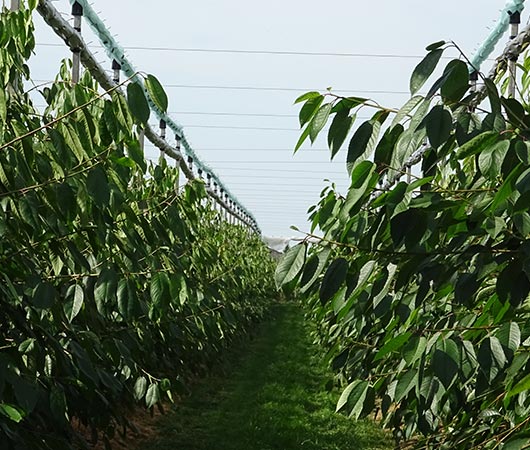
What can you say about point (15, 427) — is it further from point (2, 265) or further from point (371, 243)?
point (371, 243)

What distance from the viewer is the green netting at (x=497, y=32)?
3760mm

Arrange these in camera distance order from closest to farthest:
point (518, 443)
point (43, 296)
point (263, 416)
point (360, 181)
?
point (360, 181) < point (518, 443) < point (43, 296) < point (263, 416)

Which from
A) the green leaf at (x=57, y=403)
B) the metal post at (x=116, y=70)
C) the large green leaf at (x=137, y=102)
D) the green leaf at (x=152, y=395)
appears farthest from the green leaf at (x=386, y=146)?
the metal post at (x=116, y=70)

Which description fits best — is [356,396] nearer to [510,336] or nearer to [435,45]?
[510,336]

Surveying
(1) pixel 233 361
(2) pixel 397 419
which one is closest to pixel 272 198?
(1) pixel 233 361

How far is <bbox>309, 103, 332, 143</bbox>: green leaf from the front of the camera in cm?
135

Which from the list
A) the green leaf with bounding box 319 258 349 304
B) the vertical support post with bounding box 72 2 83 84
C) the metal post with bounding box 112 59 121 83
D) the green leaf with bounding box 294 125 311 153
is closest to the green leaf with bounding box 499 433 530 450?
the green leaf with bounding box 319 258 349 304

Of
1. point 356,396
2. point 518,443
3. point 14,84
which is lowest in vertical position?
point 518,443

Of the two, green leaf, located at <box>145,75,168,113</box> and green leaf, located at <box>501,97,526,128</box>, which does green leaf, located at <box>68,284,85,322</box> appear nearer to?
green leaf, located at <box>145,75,168,113</box>

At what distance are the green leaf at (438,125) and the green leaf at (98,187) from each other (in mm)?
728

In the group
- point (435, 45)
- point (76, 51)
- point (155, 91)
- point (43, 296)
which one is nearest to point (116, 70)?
point (76, 51)

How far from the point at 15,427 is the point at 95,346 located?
0.65m

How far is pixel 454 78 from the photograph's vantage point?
1232mm

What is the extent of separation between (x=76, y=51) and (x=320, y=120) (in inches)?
119
